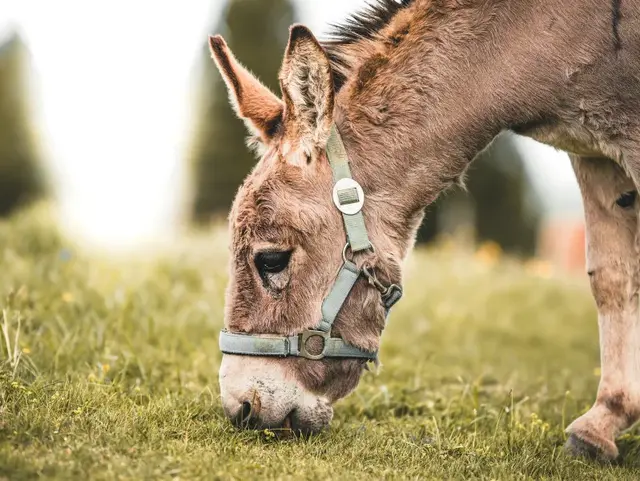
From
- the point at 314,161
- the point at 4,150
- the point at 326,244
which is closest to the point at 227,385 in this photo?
the point at 326,244

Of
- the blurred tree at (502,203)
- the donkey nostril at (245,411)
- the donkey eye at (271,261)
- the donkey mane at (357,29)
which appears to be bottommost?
the donkey nostril at (245,411)

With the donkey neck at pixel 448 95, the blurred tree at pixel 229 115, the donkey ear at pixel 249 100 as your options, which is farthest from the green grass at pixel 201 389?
the blurred tree at pixel 229 115

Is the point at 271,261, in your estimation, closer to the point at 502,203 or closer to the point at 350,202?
the point at 350,202

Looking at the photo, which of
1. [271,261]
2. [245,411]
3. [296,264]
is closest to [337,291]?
[296,264]

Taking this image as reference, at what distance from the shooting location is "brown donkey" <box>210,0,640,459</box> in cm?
317

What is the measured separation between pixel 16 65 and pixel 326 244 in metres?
17.7

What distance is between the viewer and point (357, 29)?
356cm

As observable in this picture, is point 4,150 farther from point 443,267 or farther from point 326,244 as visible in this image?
point 326,244

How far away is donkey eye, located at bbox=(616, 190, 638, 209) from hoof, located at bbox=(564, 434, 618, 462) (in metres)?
1.16

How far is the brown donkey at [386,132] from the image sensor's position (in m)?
3.17

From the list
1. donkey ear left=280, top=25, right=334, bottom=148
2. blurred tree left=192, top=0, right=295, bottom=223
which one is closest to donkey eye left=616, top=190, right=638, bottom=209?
donkey ear left=280, top=25, right=334, bottom=148

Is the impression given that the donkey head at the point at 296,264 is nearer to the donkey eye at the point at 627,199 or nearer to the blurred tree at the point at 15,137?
the donkey eye at the point at 627,199

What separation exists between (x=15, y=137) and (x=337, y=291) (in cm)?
1679

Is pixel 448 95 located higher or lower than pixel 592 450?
higher
